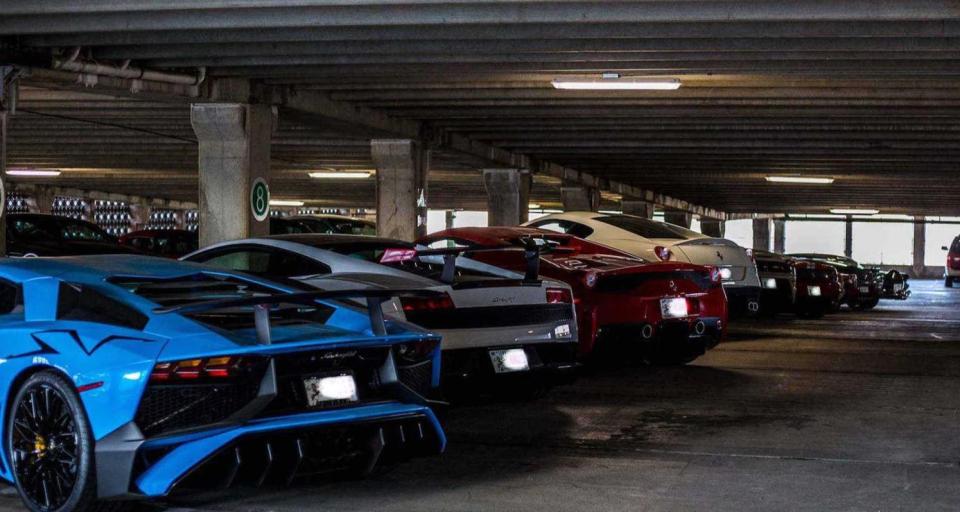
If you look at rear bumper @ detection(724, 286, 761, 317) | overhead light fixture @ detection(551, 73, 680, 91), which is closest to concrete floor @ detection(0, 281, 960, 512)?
rear bumper @ detection(724, 286, 761, 317)

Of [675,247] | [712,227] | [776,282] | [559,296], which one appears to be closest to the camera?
[559,296]

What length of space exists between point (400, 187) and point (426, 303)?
17055mm

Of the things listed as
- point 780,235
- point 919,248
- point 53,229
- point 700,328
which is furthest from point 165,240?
point 780,235

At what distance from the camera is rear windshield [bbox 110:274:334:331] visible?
19.3 feet

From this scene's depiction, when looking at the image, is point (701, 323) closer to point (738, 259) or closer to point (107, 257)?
point (738, 259)

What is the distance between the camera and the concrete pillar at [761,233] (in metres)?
70.9

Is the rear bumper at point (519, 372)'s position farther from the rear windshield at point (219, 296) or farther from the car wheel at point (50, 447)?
the car wheel at point (50, 447)

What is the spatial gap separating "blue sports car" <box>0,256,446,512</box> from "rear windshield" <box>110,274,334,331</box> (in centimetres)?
3

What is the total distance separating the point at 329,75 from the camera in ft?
55.8

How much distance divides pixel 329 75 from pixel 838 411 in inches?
392

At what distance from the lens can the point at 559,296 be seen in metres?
8.49

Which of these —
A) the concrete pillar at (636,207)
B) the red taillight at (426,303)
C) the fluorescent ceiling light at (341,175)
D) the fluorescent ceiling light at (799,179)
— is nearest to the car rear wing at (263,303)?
the red taillight at (426,303)

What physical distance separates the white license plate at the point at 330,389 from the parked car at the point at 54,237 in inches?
514

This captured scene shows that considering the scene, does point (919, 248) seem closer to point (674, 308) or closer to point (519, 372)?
point (674, 308)
